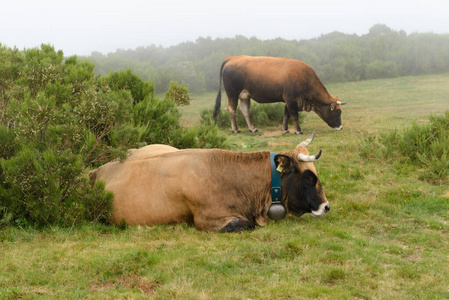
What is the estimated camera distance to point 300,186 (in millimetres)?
6270

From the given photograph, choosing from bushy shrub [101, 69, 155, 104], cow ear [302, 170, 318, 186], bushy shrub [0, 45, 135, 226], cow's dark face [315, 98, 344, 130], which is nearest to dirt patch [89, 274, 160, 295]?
bushy shrub [0, 45, 135, 226]

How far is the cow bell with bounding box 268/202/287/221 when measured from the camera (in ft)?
20.8

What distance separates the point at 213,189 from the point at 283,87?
9724 millimetres

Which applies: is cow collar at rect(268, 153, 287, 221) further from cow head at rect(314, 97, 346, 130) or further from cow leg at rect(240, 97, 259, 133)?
cow leg at rect(240, 97, 259, 133)

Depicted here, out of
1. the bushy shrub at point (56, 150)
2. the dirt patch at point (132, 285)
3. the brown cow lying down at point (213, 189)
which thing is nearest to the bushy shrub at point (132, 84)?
the bushy shrub at point (56, 150)

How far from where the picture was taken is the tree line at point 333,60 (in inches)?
1622

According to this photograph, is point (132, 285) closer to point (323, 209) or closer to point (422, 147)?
point (323, 209)

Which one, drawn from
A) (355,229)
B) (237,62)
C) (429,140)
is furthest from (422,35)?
(355,229)

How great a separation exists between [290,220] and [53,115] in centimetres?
367

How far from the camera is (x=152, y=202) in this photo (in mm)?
6180

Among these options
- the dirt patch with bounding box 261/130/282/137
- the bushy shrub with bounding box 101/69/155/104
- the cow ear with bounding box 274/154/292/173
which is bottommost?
the dirt patch with bounding box 261/130/282/137

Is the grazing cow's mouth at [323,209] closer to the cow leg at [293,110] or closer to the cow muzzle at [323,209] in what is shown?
the cow muzzle at [323,209]

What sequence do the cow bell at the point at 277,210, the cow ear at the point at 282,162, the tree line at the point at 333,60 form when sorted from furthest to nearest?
1. the tree line at the point at 333,60
2. the cow bell at the point at 277,210
3. the cow ear at the point at 282,162

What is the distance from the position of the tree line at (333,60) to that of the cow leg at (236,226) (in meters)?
31.8
